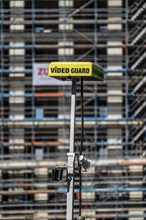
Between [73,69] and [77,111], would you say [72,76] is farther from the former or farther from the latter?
[77,111]

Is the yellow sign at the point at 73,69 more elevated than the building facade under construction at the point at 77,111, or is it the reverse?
the yellow sign at the point at 73,69

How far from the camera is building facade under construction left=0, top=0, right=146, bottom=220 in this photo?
2003 cm

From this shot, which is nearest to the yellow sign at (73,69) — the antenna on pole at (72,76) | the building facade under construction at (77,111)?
the antenna on pole at (72,76)

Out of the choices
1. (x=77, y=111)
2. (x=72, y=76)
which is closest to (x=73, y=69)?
(x=72, y=76)

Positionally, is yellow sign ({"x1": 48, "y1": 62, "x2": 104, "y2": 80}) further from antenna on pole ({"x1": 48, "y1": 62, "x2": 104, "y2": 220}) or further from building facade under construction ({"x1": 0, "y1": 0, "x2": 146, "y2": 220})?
building facade under construction ({"x1": 0, "y1": 0, "x2": 146, "y2": 220})

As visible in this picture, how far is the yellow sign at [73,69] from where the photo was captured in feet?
33.7

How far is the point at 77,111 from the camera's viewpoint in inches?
823

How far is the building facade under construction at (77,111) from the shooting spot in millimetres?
20031

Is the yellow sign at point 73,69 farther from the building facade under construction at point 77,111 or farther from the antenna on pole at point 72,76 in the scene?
the building facade under construction at point 77,111

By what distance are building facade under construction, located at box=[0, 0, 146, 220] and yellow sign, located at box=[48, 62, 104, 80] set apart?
9.56 m

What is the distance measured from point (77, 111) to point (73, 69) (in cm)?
1064

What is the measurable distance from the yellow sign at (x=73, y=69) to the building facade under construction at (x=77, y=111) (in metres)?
9.56

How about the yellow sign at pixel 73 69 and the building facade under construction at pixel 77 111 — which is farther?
the building facade under construction at pixel 77 111

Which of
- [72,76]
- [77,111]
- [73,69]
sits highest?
[73,69]
